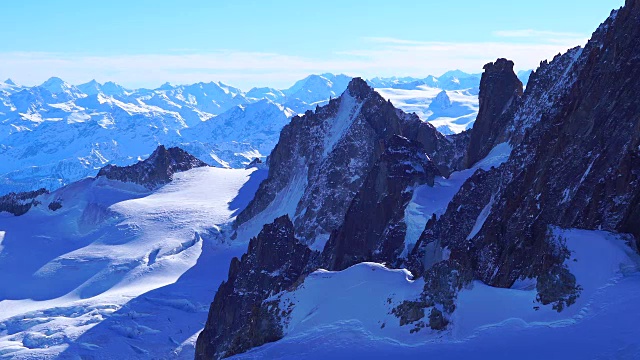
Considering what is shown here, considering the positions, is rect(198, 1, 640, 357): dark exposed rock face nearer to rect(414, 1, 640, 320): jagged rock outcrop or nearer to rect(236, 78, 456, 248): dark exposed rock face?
rect(414, 1, 640, 320): jagged rock outcrop

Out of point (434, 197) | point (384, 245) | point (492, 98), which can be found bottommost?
point (384, 245)

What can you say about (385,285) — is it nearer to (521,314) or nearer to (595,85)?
(521,314)

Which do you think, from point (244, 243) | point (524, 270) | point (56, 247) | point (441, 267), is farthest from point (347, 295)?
point (56, 247)

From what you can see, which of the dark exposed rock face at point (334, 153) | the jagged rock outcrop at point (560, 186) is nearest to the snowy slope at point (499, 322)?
the jagged rock outcrop at point (560, 186)

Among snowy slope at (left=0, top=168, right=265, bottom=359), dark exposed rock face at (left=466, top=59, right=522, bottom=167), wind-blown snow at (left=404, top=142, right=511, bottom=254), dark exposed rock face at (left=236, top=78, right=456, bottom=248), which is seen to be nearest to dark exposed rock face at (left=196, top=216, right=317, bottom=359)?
wind-blown snow at (left=404, top=142, right=511, bottom=254)

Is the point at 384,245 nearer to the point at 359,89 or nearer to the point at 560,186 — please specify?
the point at 560,186

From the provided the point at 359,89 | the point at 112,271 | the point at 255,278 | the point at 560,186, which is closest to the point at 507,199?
the point at 560,186

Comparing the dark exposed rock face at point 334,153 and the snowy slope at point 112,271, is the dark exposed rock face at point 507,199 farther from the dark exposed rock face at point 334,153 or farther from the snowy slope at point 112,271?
the snowy slope at point 112,271
